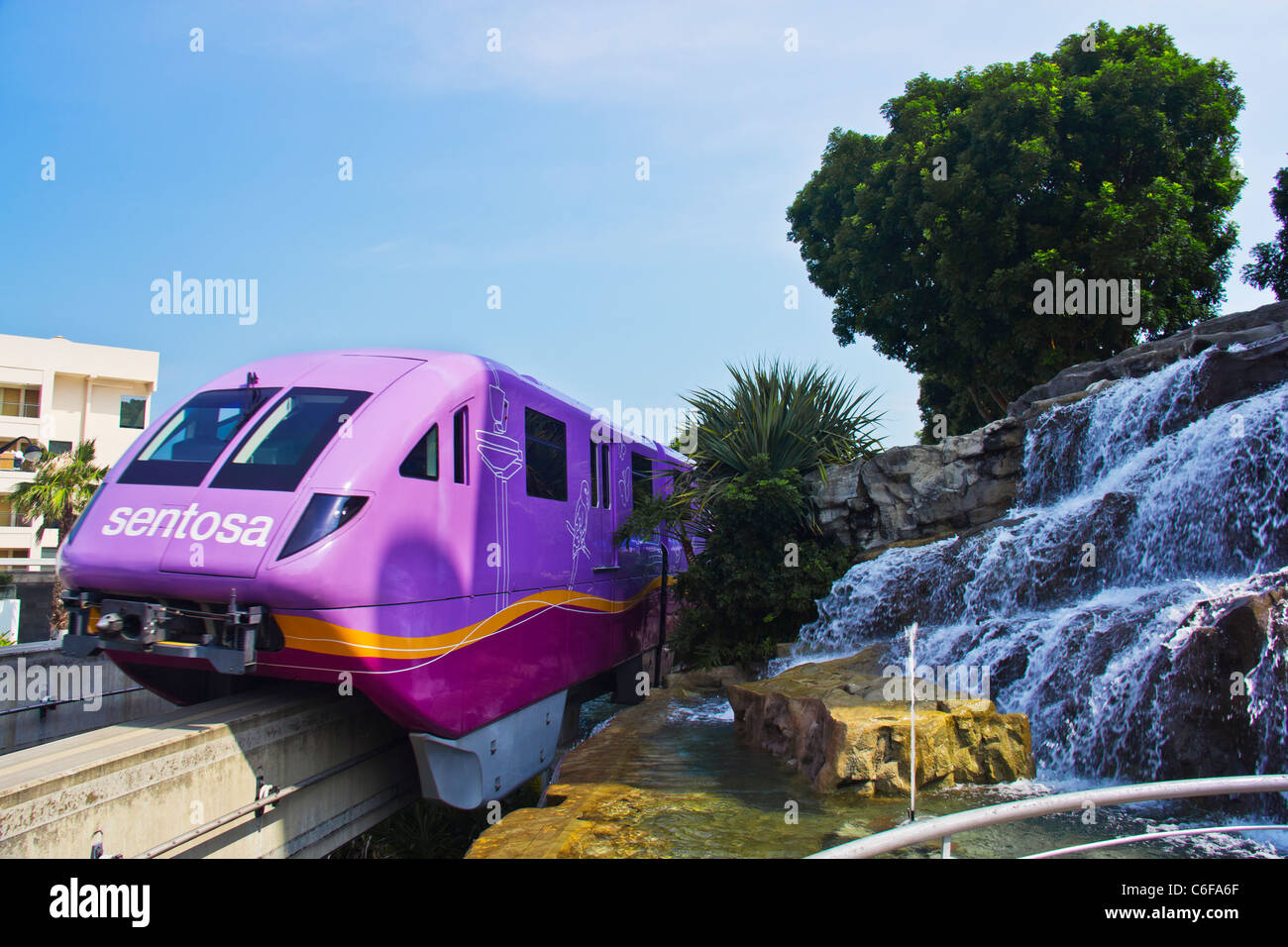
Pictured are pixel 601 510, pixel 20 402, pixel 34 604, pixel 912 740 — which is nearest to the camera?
pixel 912 740

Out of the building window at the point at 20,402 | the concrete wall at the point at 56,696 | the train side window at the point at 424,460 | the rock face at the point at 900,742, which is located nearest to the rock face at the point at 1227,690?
the rock face at the point at 900,742

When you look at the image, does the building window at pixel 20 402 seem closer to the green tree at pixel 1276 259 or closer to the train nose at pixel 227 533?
the train nose at pixel 227 533

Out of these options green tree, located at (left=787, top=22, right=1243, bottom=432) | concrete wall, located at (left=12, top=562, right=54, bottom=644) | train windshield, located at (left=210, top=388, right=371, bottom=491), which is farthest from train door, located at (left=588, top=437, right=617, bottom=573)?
concrete wall, located at (left=12, top=562, right=54, bottom=644)

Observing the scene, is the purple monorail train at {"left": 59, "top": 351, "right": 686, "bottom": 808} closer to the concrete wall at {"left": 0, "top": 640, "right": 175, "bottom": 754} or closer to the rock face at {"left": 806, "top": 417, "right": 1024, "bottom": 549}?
the concrete wall at {"left": 0, "top": 640, "right": 175, "bottom": 754}

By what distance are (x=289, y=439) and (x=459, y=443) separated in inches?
49.7

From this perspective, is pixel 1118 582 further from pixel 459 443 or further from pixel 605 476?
pixel 459 443

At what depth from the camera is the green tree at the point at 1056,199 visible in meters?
17.3

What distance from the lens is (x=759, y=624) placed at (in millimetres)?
11953

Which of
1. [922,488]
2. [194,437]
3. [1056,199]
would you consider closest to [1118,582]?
[922,488]

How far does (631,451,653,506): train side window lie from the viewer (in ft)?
39.4

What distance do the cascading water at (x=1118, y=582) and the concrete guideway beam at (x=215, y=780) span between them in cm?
502

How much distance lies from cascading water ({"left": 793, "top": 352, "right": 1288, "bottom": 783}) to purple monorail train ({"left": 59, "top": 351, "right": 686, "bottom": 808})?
392 centimetres

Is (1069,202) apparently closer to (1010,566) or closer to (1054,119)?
(1054,119)

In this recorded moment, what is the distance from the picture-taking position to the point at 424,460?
6.51 m
